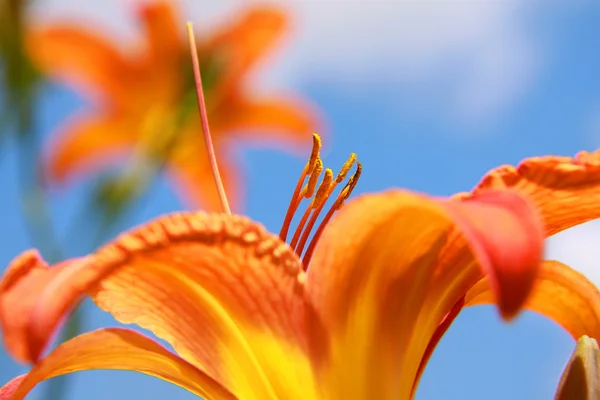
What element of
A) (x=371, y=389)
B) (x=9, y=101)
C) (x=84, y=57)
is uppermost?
(x=84, y=57)

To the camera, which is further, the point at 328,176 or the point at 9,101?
the point at 9,101

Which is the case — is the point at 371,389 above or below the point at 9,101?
below

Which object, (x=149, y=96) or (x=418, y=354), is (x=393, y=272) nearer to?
(x=418, y=354)

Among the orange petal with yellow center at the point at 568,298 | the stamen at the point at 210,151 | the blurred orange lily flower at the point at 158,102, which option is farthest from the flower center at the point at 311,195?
the blurred orange lily flower at the point at 158,102

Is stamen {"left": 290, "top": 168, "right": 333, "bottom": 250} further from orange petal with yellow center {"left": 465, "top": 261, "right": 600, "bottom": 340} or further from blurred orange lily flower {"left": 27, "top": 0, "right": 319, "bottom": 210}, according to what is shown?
blurred orange lily flower {"left": 27, "top": 0, "right": 319, "bottom": 210}

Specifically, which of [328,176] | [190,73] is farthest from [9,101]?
[328,176]
